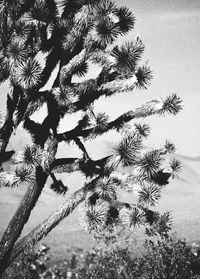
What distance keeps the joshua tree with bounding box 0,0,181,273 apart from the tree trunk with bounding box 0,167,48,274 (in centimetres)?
1

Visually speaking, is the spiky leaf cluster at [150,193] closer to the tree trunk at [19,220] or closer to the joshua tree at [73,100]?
the joshua tree at [73,100]

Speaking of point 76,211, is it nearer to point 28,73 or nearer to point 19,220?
point 19,220

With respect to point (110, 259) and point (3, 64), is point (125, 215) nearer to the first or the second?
point (3, 64)

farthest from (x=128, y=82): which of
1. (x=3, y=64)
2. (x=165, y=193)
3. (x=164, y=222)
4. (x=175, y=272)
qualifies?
(x=165, y=193)

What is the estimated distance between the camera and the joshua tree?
10.5ft

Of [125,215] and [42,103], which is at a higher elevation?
[42,103]

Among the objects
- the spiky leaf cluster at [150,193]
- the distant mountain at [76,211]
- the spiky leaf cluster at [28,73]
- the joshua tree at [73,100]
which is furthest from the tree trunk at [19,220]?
the distant mountain at [76,211]

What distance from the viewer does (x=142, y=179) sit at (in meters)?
3.21

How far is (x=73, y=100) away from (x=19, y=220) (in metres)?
1.73

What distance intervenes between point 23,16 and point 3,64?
0.71 m

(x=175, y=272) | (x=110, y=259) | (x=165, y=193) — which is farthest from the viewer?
(x=165, y=193)

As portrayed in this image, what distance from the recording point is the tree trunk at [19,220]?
3.37m

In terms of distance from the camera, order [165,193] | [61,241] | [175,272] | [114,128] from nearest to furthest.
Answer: [114,128]
[175,272]
[61,241]
[165,193]

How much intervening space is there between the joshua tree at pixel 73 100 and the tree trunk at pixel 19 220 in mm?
12
